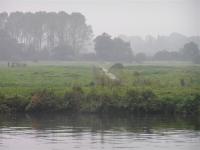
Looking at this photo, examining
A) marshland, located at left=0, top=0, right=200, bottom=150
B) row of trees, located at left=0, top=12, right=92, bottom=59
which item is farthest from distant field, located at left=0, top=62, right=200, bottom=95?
row of trees, located at left=0, top=12, right=92, bottom=59

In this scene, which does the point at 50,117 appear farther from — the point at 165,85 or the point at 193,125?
the point at 165,85

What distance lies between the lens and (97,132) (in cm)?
2231

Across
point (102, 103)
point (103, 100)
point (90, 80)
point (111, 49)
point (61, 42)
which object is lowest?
point (102, 103)

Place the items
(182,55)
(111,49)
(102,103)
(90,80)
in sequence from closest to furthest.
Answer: (102,103) < (90,80) < (182,55) < (111,49)

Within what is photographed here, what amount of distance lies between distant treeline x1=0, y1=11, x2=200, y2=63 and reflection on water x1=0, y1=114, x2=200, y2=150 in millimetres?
28909

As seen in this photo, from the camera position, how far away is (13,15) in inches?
2800

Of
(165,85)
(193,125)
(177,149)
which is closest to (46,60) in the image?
(165,85)

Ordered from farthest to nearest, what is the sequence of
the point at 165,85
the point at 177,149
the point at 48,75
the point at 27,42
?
the point at 27,42
the point at 48,75
the point at 165,85
the point at 177,149

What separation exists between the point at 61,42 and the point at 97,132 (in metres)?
47.6

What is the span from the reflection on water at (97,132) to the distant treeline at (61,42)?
2891 cm

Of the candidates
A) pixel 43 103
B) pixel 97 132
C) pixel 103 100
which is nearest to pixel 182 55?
pixel 103 100

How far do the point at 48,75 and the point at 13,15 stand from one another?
3120cm

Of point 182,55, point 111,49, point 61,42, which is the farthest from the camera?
point 61,42

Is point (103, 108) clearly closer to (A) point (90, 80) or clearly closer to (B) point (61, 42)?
(A) point (90, 80)
